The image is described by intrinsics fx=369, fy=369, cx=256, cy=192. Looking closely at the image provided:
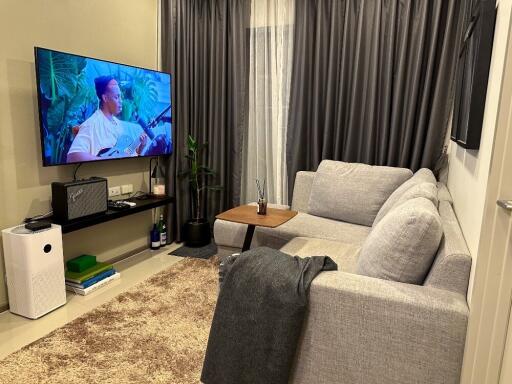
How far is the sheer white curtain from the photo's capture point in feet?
11.9

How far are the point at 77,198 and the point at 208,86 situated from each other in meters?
1.85

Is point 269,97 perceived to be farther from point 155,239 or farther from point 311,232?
point 155,239

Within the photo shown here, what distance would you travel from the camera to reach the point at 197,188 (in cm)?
390

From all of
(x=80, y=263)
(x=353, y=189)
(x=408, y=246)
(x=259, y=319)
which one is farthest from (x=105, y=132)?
(x=408, y=246)

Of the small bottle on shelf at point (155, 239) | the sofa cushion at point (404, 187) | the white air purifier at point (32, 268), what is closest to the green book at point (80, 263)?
the white air purifier at point (32, 268)

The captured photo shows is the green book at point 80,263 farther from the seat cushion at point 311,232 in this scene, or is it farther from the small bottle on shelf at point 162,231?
the seat cushion at point 311,232

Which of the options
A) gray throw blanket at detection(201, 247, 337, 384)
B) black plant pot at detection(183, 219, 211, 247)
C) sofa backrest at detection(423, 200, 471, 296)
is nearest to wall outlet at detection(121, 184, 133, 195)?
black plant pot at detection(183, 219, 211, 247)

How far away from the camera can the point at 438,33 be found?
117 inches

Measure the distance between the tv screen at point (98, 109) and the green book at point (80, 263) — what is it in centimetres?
77

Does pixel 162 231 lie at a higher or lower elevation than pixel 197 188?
lower

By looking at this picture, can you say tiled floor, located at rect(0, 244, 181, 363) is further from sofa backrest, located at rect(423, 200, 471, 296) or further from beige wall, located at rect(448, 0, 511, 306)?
beige wall, located at rect(448, 0, 511, 306)

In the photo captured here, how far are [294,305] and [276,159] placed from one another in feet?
8.33

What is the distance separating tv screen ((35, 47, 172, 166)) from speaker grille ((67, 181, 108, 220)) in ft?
0.72

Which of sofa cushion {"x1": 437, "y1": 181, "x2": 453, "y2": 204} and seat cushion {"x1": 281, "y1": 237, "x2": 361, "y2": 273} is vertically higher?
sofa cushion {"x1": 437, "y1": 181, "x2": 453, "y2": 204}
